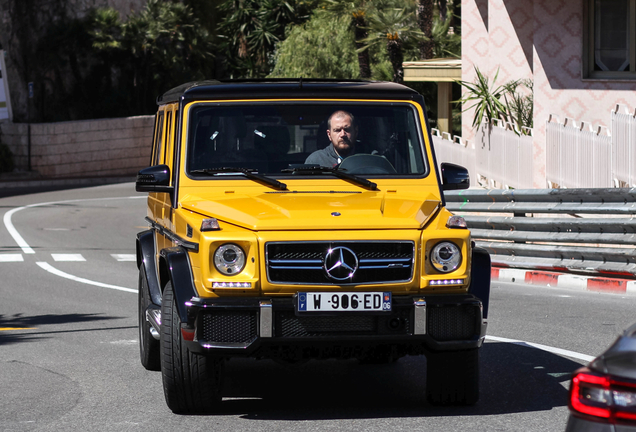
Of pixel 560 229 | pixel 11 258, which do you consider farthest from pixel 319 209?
pixel 11 258

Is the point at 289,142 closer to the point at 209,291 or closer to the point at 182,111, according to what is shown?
the point at 182,111

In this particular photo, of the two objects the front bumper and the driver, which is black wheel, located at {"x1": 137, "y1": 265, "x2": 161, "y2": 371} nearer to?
the driver

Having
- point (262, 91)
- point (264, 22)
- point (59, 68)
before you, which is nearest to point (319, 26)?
point (264, 22)

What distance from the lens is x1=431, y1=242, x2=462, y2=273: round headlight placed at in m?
5.96

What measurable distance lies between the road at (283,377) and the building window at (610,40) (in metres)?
7.57

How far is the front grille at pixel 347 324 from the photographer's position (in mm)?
5816

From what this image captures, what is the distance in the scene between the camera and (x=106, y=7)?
153 feet

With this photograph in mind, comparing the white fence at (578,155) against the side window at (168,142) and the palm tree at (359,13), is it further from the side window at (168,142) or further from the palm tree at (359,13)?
the palm tree at (359,13)

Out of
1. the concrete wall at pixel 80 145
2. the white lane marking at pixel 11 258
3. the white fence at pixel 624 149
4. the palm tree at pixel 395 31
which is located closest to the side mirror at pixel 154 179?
the white fence at pixel 624 149

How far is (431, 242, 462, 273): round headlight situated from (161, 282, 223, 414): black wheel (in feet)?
4.49

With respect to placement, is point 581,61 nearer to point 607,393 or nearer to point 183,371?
point 183,371

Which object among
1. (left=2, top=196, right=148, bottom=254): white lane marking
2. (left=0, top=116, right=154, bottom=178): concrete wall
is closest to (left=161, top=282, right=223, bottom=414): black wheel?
(left=2, top=196, right=148, bottom=254): white lane marking

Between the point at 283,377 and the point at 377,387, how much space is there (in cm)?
76

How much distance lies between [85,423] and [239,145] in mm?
2071
